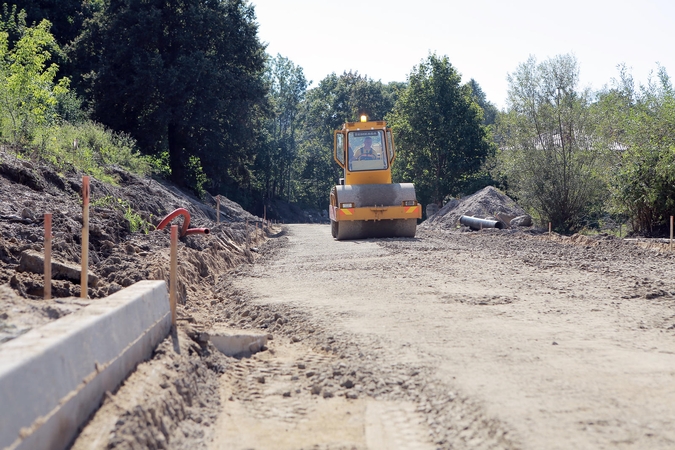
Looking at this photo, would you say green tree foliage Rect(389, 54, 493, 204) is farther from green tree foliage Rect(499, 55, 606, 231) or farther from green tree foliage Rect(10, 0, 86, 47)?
green tree foliage Rect(10, 0, 86, 47)

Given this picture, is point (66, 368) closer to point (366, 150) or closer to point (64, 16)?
point (366, 150)

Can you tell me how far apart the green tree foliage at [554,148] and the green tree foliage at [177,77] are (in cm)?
1279

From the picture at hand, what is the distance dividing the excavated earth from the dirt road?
23mm

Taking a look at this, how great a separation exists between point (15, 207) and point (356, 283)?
17.4 ft

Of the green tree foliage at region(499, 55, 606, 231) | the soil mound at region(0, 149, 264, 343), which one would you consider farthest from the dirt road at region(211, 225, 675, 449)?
the green tree foliage at region(499, 55, 606, 231)

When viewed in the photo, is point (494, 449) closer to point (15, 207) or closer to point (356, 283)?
point (356, 283)

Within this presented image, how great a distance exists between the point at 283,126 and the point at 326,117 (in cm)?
516

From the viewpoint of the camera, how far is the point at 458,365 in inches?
235

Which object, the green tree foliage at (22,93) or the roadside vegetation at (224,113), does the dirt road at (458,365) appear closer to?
the green tree foliage at (22,93)

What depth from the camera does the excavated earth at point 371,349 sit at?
4488 mm

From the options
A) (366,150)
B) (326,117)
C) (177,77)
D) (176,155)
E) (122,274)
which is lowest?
(122,274)

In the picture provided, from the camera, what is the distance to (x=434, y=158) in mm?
47625

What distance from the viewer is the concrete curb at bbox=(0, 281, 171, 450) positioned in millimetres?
3248

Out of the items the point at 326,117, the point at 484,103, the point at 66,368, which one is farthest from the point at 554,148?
the point at 484,103
